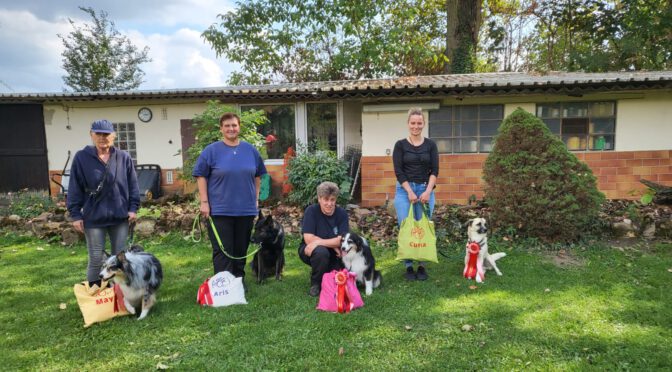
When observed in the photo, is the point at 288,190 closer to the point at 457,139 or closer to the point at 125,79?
the point at 457,139

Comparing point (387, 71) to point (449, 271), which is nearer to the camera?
point (449, 271)

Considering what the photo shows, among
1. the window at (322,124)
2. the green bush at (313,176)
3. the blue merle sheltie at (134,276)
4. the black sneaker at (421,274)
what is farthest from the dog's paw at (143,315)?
the window at (322,124)

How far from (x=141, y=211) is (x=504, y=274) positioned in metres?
5.85

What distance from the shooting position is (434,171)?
423 cm

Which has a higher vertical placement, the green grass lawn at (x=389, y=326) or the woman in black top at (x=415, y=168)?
the woman in black top at (x=415, y=168)

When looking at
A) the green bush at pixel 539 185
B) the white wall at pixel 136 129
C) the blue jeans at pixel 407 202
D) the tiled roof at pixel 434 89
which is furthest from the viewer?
the white wall at pixel 136 129

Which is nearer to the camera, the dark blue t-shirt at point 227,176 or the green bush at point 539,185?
the dark blue t-shirt at point 227,176

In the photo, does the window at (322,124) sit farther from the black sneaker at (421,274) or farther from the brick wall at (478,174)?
the black sneaker at (421,274)

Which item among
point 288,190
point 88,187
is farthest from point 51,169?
point 88,187

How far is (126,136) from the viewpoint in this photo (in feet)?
33.4

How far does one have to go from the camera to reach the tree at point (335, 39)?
54.9ft

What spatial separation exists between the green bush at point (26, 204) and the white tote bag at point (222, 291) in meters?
6.11

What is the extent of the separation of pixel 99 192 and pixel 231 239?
1.18 metres

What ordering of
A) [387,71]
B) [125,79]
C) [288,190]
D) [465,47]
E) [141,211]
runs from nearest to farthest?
[141,211] < [288,190] < [465,47] < [387,71] < [125,79]
